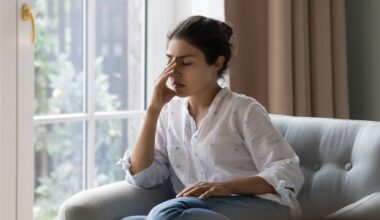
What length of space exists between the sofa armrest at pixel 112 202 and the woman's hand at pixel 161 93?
0.25 meters

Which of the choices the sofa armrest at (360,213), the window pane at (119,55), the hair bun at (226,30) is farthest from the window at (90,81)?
the sofa armrest at (360,213)

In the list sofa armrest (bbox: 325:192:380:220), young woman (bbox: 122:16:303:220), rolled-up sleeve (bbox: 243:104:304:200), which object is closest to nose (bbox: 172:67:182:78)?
young woman (bbox: 122:16:303:220)

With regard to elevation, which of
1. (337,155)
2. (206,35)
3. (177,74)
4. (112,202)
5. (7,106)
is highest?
(206,35)

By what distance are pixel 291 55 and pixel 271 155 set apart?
2.76ft

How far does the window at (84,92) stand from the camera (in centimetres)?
201

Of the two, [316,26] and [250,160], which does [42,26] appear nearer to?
[250,160]

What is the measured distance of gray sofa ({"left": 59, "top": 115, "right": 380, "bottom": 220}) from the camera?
1537 millimetres

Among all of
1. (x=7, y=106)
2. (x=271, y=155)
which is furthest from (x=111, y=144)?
(x=271, y=155)

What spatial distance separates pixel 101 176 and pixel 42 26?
649mm

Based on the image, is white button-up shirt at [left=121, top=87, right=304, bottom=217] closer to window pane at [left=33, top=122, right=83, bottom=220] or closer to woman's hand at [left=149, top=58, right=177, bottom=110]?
woman's hand at [left=149, top=58, right=177, bottom=110]

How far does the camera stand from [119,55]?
7.61ft

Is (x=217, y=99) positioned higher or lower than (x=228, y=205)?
higher

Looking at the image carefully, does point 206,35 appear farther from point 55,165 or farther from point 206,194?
point 55,165

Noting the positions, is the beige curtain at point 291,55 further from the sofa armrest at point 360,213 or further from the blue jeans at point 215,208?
the sofa armrest at point 360,213
